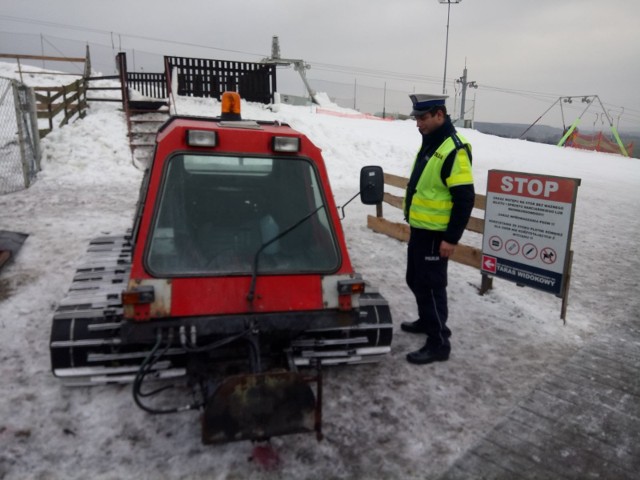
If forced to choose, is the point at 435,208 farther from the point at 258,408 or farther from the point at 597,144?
the point at 597,144

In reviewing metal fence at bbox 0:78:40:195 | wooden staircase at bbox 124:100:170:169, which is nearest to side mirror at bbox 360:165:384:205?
metal fence at bbox 0:78:40:195

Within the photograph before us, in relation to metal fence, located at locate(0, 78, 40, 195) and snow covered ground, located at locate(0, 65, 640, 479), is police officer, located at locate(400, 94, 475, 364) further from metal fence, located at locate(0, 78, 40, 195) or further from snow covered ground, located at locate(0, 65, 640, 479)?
metal fence, located at locate(0, 78, 40, 195)

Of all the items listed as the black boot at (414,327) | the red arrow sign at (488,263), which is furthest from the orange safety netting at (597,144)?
the black boot at (414,327)

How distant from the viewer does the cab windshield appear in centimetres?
313

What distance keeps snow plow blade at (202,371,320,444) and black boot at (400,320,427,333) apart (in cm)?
229

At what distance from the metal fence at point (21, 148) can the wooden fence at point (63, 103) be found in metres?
1.07

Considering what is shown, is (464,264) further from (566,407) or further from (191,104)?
(191,104)

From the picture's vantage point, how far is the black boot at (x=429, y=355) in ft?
14.1

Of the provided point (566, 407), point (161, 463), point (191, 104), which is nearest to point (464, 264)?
point (566, 407)

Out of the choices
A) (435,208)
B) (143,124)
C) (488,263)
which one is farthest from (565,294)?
(143,124)

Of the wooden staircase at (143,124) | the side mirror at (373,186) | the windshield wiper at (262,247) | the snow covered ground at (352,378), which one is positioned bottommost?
the snow covered ground at (352,378)

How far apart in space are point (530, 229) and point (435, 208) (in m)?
1.84

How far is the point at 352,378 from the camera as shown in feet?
13.1

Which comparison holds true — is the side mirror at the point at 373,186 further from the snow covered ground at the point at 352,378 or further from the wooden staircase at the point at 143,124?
the wooden staircase at the point at 143,124
